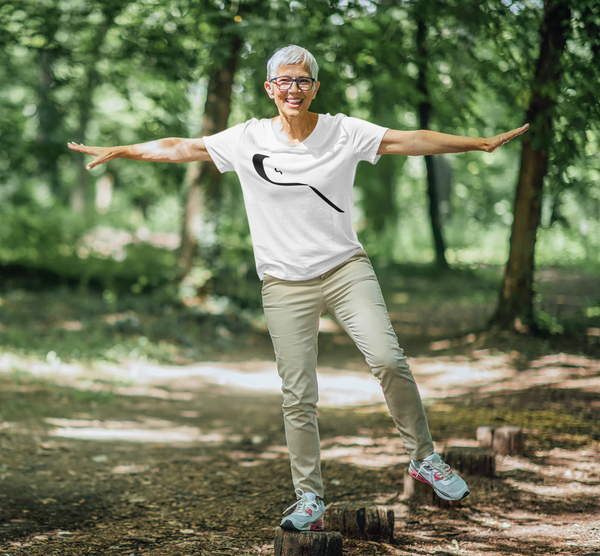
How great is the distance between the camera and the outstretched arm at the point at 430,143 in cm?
334

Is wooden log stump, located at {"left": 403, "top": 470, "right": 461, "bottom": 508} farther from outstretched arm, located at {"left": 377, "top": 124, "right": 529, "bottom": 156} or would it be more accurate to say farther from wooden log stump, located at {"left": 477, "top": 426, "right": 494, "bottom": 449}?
outstretched arm, located at {"left": 377, "top": 124, "right": 529, "bottom": 156}

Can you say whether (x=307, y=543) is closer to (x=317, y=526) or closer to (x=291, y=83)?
(x=317, y=526)

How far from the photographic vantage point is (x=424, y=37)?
1147 cm

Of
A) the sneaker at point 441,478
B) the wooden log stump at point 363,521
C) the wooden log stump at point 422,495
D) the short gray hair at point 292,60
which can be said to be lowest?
the wooden log stump at point 422,495

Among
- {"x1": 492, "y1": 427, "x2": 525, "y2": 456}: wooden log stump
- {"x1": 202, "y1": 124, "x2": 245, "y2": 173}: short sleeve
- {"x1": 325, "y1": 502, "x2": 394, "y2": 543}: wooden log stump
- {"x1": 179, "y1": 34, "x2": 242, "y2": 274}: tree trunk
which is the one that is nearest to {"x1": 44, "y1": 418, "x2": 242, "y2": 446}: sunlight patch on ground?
{"x1": 492, "y1": 427, "x2": 525, "y2": 456}: wooden log stump

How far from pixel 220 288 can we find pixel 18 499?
A: 837 centimetres

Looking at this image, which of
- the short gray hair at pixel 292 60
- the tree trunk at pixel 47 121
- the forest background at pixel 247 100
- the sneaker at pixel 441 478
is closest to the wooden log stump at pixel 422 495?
the sneaker at pixel 441 478

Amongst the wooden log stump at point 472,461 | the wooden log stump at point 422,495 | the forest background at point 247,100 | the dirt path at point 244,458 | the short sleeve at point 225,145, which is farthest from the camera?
the forest background at point 247,100

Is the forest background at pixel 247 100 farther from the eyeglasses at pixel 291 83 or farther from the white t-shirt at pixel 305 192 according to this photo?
the white t-shirt at pixel 305 192

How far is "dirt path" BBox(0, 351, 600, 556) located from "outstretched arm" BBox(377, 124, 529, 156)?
2.19 m

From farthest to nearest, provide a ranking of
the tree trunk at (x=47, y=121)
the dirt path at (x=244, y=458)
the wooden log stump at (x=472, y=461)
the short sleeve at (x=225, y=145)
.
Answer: the tree trunk at (x=47, y=121)
the wooden log stump at (x=472, y=461)
the dirt path at (x=244, y=458)
the short sleeve at (x=225, y=145)

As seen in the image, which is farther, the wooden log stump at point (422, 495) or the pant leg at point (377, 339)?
the wooden log stump at point (422, 495)

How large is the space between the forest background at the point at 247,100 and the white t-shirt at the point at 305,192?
4.41 meters

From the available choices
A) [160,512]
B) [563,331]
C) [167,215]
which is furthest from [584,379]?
[167,215]
